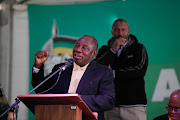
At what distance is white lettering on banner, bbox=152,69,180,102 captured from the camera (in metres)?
5.26

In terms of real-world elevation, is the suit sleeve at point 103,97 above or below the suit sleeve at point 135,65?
below

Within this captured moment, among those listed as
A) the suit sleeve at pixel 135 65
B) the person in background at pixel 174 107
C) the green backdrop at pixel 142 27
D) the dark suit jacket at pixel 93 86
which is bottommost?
the person in background at pixel 174 107

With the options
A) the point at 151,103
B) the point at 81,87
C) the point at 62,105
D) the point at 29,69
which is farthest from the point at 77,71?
the point at 29,69

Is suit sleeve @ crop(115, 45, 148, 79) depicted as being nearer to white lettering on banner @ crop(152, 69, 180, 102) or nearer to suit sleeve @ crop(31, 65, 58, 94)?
suit sleeve @ crop(31, 65, 58, 94)

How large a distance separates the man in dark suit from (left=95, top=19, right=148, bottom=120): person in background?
55 cm

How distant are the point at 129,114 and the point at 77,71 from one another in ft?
3.29

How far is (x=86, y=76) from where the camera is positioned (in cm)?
337

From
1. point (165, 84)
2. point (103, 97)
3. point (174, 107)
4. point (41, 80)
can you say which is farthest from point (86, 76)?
point (165, 84)

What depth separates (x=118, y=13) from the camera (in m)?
5.75

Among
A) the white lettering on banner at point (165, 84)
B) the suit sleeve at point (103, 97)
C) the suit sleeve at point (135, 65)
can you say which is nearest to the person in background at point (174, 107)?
the suit sleeve at point (103, 97)

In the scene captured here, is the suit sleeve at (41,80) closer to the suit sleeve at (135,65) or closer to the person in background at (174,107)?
the suit sleeve at (135,65)

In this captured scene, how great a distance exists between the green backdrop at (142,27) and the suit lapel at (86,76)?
220 cm

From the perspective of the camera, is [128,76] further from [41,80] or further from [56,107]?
[56,107]

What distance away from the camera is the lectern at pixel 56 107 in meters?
2.53
